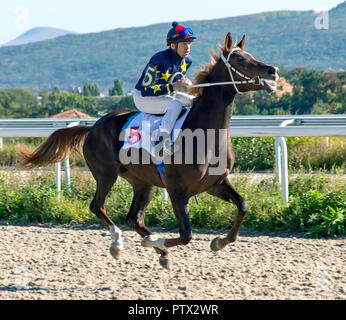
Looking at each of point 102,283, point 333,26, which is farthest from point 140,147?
point 333,26

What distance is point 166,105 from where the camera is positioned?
16.8 ft

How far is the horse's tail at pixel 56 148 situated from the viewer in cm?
622

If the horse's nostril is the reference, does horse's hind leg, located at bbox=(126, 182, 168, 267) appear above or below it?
below

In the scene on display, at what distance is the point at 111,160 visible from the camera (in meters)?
5.56

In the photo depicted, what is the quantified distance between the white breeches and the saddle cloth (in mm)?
49

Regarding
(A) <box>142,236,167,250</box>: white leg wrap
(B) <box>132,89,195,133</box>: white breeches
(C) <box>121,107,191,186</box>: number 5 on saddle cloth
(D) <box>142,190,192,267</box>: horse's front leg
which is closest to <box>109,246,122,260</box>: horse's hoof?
(A) <box>142,236,167,250</box>: white leg wrap

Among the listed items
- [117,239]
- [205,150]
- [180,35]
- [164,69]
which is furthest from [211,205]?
[180,35]

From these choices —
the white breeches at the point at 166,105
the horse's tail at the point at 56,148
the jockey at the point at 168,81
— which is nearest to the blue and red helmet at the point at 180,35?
the jockey at the point at 168,81

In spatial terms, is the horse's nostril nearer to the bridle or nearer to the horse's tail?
the bridle

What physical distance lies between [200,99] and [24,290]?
2035mm

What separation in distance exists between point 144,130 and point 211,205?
1.88 metres

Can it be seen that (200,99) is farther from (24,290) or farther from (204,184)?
(24,290)

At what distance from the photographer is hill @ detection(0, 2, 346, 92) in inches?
4316

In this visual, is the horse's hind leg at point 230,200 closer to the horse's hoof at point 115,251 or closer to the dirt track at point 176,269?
the dirt track at point 176,269
